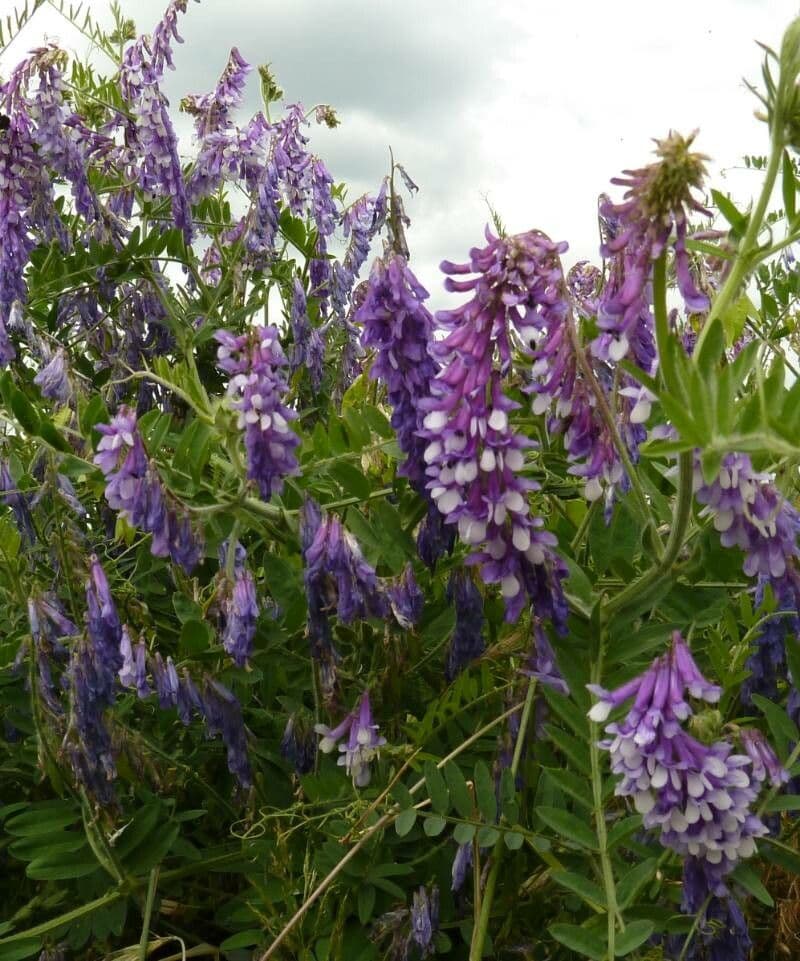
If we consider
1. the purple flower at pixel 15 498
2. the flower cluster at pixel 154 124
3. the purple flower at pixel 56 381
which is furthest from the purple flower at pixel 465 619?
the flower cluster at pixel 154 124

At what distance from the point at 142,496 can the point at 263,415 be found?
0.17m

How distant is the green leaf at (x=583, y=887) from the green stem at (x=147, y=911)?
1.75 feet

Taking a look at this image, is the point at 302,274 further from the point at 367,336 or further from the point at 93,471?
the point at 367,336

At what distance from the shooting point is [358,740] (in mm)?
1314

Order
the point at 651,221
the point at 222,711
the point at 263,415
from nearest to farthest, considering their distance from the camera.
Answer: the point at 651,221, the point at 263,415, the point at 222,711

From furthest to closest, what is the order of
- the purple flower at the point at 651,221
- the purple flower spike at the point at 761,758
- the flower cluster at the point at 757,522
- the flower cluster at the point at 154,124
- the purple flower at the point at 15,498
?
the flower cluster at the point at 154,124 < the purple flower at the point at 15,498 < the purple flower spike at the point at 761,758 < the flower cluster at the point at 757,522 < the purple flower at the point at 651,221

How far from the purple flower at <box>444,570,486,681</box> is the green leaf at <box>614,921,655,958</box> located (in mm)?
321

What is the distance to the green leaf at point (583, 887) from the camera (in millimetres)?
1104

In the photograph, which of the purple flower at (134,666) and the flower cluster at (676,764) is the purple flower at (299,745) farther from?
the flower cluster at (676,764)

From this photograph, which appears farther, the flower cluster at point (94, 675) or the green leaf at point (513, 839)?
the flower cluster at point (94, 675)

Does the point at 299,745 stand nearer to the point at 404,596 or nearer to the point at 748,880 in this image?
the point at 404,596

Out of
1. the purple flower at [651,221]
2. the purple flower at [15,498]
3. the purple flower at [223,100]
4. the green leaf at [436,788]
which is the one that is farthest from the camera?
the purple flower at [223,100]

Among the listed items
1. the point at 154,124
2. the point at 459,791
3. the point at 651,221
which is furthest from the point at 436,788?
the point at 154,124

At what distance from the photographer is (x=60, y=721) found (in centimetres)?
146
